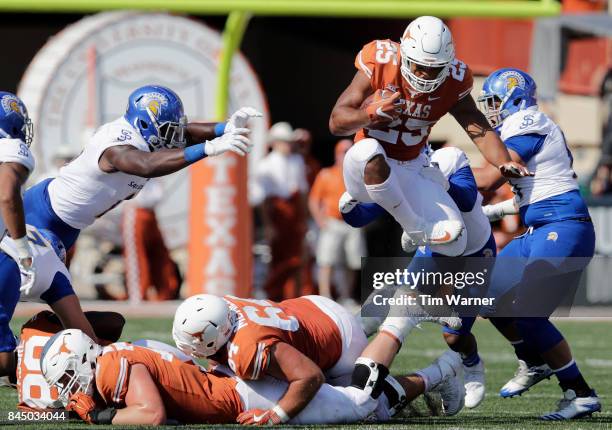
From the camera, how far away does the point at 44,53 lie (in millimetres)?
13188

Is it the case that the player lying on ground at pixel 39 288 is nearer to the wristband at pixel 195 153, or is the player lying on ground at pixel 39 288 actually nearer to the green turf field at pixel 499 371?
the green turf field at pixel 499 371

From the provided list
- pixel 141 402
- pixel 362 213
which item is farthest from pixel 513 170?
pixel 141 402

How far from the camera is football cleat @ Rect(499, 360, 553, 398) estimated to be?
6480 mm

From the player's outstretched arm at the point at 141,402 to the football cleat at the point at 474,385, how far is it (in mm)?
1694

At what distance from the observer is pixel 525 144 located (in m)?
6.36

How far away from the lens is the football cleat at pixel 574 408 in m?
5.71

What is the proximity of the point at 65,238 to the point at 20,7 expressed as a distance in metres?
4.23

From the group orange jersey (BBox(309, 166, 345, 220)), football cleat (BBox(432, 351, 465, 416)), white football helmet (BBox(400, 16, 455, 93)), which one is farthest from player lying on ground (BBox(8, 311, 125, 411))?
orange jersey (BBox(309, 166, 345, 220))

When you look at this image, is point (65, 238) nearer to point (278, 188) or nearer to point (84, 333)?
point (84, 333)

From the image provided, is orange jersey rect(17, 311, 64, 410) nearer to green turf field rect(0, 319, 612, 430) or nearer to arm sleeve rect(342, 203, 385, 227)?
green turf field rect(0, 319, 612, 430)

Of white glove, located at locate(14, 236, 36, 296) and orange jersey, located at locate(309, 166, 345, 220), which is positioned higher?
white glove, located at locate(14, 236, 36, 296)

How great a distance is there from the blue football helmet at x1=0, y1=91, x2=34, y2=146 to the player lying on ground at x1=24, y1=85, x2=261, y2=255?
332mm

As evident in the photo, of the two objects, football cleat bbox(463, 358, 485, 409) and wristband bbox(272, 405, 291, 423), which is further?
football cleat bbox(463, 358, 485, 409)

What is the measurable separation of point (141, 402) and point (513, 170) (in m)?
1.96
